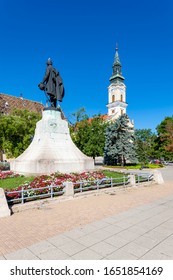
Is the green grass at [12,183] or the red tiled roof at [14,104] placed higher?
the red tiled roof at [14,104]

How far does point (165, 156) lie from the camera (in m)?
50.3

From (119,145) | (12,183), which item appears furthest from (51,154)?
(119,145)

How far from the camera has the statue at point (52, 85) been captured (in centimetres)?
1586

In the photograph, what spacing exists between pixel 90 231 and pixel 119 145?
2991cm

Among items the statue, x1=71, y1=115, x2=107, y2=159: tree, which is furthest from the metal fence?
x1=71, y1=115, x2=107, y2=159: tree

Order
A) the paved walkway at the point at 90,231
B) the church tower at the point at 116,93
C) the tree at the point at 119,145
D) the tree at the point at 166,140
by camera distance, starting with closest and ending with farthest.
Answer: the paved walkway at the point at 90,231, the tree at the point at 119,145, the tree at the point at 166,140, the church tower at the point at 116,93

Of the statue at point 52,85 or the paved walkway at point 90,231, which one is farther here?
the statue at point 52,85

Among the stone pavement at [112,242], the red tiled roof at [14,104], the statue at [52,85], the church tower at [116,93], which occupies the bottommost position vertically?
the stone pavement at [112,242]

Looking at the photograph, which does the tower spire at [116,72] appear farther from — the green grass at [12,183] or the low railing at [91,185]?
the green grass at [12,183]

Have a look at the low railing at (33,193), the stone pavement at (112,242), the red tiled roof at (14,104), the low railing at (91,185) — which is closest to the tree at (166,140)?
the low railing at (91,185)

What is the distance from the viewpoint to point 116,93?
7350 centimetres

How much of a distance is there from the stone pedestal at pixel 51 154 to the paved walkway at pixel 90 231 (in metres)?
4.67

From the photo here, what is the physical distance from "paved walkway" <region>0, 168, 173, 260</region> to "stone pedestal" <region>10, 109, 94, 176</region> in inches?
184

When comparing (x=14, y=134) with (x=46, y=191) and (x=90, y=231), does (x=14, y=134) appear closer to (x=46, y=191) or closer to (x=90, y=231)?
(x=46, y=191)
